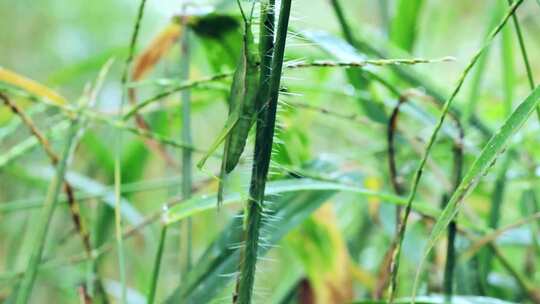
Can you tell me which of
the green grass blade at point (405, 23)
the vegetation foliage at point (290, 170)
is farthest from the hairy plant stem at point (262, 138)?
the green grass blade at point (405, 23)

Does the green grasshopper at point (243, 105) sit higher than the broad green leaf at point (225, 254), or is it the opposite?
the green grasshopper at point (243, 105)

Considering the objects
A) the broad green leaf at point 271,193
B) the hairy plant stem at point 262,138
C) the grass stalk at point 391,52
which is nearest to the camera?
the hairy plant stem at point 262,138

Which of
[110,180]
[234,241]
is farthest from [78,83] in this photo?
[234,241]

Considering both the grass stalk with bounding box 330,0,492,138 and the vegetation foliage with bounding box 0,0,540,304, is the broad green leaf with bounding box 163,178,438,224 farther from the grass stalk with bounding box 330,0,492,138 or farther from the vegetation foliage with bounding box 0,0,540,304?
the grass stalk with bounding box 330,0,492,138

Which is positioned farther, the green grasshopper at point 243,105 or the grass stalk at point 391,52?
the grass stalk at point 391,52

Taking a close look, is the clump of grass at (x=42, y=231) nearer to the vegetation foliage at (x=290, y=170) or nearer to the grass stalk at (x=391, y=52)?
the vegetation foliage at (x=290, y=170)

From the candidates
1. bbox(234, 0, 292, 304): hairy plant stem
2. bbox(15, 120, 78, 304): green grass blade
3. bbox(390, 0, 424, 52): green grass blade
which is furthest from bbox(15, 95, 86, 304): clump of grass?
bbox(390, 0, 424, 52): green grass blade

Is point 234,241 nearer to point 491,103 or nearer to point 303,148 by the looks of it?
point 303,148

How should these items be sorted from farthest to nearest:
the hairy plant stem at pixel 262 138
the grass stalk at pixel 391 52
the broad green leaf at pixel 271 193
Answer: the grass stalk at pixel 391 52 → the broad green leaf at pixel 271 193 → the hairy plant stem at pixel 262 138
